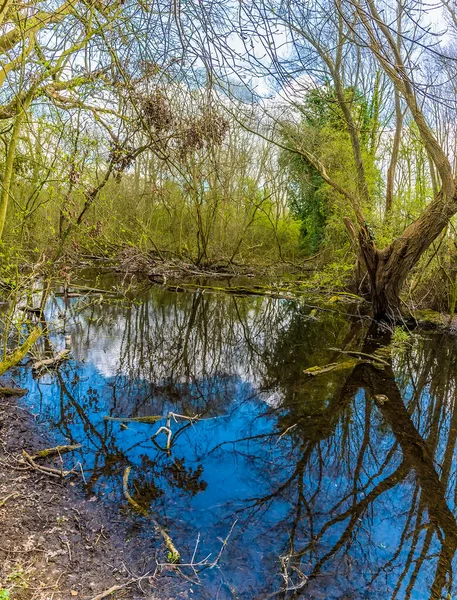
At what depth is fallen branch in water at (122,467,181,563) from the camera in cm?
293

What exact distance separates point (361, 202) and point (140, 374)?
26.5ft

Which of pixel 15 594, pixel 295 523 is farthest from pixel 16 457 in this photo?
pixel 295 523

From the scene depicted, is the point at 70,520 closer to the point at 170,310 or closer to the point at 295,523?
the point at 295,523

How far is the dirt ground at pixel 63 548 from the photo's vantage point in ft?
8.30

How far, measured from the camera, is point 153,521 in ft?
10.9

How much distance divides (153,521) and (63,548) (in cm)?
70

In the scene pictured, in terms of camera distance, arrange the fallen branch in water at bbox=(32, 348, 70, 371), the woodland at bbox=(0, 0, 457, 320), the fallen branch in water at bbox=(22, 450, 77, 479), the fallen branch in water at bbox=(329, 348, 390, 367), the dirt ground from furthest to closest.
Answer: the fallen branch in water at bbox=(329, 348, 390, 367) < the fallen branch in water at bbox=(32, 348, 70, 371) < the fallen branch in water at bbox=(22, 450, 77, 479) < the dirt ground < the woodland at bbox=(0, 0, 457, 320)

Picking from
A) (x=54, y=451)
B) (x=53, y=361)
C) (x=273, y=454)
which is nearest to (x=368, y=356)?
(x=273, y=454)

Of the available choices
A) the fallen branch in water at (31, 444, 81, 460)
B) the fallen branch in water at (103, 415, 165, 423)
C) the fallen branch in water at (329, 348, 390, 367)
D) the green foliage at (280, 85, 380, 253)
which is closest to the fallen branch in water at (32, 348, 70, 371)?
the fallen branch in water at (103, 415, 165, 423)

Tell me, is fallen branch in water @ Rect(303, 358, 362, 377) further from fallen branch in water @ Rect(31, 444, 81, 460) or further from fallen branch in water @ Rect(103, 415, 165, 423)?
fallen branch in water @ Rect(31, 444, 81, 460)

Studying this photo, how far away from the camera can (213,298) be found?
530 inches

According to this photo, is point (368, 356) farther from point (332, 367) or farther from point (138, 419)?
point (138, 419)

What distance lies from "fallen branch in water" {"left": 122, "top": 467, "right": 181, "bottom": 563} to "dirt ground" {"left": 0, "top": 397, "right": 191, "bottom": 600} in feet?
0.45

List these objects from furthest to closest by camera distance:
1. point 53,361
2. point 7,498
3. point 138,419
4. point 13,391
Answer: point 53,361, point 13,391, point 138,419, point 7,498
